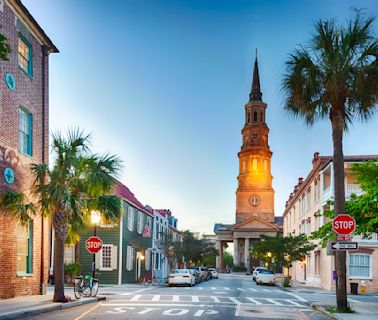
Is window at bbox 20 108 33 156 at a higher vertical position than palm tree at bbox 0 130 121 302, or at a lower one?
higher

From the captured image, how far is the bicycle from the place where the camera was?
21.8 metres

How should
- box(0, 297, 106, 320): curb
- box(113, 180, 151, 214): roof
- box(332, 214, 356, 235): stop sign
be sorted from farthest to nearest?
box(113, 180, 151, 214): roof → box(332, 214, 356, 235): stop sign → box(0, 297, 106, 320): curb

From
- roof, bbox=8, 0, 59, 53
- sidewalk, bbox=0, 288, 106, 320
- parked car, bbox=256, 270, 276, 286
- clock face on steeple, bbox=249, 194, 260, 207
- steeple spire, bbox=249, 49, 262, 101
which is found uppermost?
steeple spire, bbox=249, 49, 262, 101

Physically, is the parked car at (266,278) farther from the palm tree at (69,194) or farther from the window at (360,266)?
the palm tree at (69,194)

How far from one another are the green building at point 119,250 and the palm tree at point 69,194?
51.2 ft

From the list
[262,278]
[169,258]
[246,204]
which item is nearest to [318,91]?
[262,278]

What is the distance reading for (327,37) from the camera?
18.6 meters

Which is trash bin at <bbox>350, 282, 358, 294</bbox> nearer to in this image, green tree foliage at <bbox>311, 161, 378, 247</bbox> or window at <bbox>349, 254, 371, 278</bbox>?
window at <bbox>349, 254, 371, 278</bbox>

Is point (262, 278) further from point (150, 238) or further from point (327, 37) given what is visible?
point (327, 37)

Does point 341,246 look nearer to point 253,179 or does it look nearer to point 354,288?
point 354,288

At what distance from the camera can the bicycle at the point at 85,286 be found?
71.6 ft

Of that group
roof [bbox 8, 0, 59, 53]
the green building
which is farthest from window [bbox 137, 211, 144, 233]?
roof [bbox 8, 0, 59, 53]

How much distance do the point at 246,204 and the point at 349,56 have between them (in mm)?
94600

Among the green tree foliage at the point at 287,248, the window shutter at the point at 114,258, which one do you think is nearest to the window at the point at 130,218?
the window shutter at the point at 114,258
